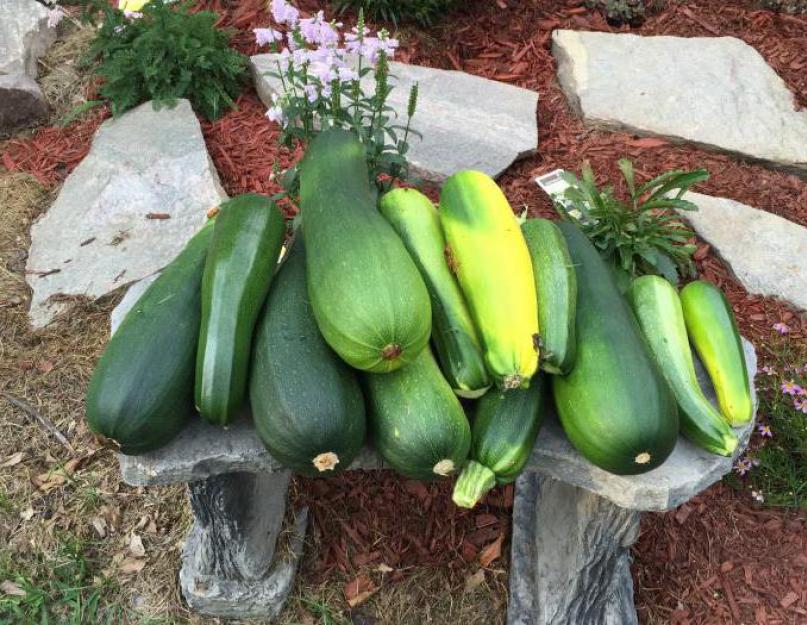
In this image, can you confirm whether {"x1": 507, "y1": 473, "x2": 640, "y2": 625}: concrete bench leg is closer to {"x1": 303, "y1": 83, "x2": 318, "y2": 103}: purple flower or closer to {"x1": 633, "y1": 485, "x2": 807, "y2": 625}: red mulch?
{"x1": 633, "y1": 485, "x2": 807, "y2": 625}: red mulch

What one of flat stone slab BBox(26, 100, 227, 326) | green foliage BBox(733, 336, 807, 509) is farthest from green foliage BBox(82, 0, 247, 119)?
green foliage BBox(733, 336, 807, 509)

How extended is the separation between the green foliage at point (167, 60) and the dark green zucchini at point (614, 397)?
325 cm

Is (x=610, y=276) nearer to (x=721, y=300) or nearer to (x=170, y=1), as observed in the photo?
(x=721, y=300)

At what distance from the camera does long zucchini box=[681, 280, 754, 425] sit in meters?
1.96

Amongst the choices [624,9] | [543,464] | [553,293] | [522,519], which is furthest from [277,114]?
[624,9]

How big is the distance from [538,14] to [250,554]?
4195 millimetres

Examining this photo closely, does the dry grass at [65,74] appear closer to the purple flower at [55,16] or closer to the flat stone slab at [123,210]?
the purple flower at [55,16]

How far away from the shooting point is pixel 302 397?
1.67 m

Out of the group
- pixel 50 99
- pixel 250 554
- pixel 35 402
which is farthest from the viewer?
pixel 50 99

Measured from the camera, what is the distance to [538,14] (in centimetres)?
514

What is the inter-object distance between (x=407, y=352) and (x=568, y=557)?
4.67 feet

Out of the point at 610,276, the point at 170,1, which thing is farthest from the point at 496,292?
the point at 170,1

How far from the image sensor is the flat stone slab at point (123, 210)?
3711 mm

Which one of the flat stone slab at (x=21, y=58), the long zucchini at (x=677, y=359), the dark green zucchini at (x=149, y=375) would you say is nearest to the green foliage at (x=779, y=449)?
the long zucchini at (x=677, y=359)
